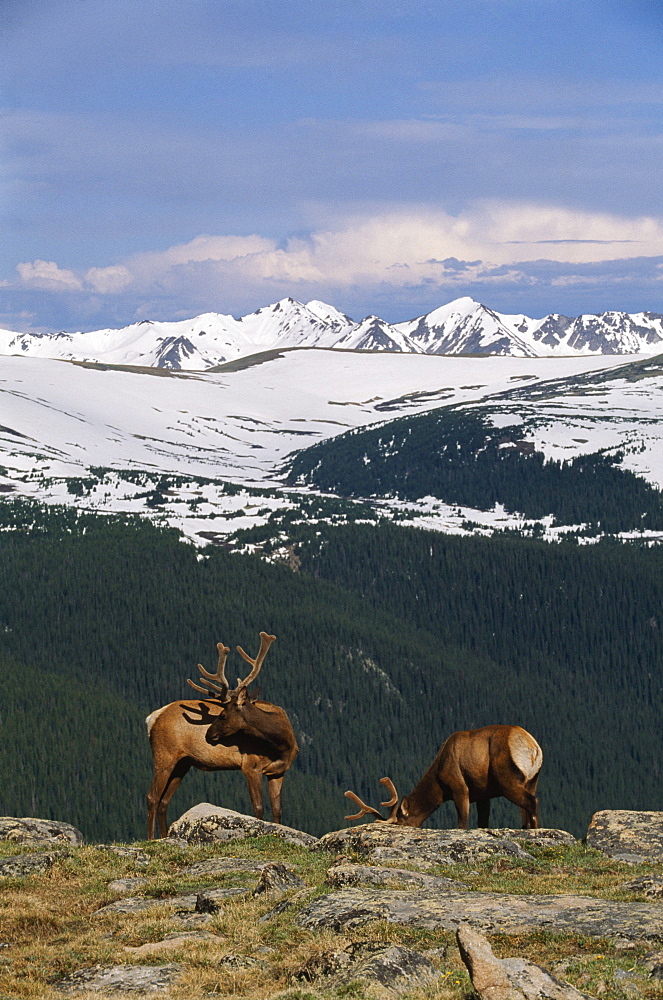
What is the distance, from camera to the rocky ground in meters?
18.2

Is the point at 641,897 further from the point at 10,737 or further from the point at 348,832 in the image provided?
the point at 10,737

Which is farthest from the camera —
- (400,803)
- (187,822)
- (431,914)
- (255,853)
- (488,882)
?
(400,803)

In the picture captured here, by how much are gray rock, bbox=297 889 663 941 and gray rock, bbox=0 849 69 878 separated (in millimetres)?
9290

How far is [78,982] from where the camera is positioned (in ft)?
64.9

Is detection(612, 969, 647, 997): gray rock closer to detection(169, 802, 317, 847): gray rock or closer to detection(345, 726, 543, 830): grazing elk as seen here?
detection(169, 802, 317, 847): gray rock

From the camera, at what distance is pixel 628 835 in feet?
109

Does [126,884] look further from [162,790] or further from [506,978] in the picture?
[506,978]

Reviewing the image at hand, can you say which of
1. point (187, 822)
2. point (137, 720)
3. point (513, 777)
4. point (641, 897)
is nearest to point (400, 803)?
point (513, 777)

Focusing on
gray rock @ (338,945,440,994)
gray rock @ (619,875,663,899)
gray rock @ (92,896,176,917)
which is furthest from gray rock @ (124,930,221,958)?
gray rock @ (619,875,663,899)

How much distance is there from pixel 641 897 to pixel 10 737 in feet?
532

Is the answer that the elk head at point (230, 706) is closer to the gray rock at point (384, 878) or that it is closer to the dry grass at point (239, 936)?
the dry grass at point (239, 936)

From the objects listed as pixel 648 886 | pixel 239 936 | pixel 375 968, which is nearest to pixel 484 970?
pixel 375 968

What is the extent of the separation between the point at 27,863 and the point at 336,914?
35.6 ft

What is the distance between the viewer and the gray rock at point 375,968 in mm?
17875
